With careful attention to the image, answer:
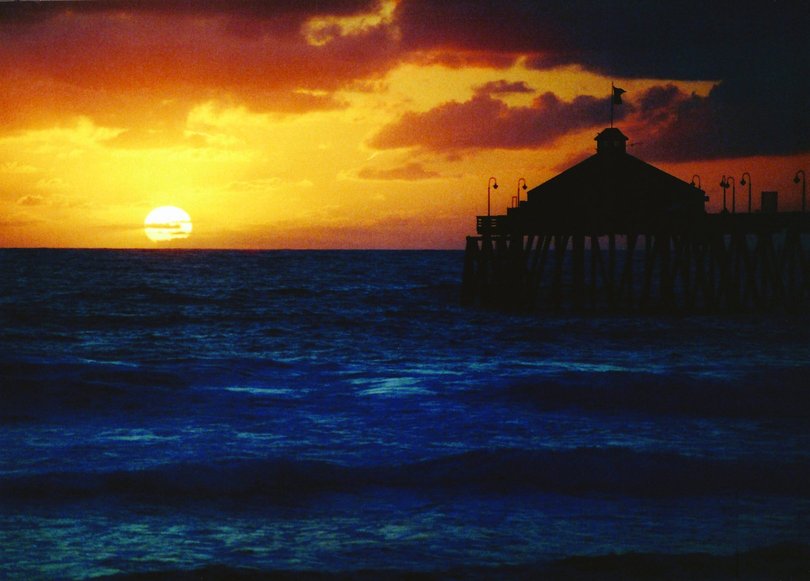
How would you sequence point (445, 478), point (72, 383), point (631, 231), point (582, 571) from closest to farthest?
point (582, 571) < point (445, 478) < point (72, 383) < point (631, 231)

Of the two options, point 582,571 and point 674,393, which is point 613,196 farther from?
point 582,571

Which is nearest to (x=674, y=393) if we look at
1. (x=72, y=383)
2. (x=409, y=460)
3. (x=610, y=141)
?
(x=409, y=460)

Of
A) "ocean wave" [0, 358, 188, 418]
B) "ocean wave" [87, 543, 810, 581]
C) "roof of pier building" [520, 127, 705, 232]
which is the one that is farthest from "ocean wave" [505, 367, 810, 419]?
"roof of pier building" [520, 127, 705, 232]

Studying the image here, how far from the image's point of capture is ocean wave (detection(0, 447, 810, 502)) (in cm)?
1192

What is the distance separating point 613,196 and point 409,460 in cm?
2619

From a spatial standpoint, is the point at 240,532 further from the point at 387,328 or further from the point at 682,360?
the point at 387,328

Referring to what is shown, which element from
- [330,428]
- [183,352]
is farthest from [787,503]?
[183,352]

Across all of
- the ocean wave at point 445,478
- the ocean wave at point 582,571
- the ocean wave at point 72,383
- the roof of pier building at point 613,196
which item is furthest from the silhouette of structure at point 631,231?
the ocean wave at point 582,571

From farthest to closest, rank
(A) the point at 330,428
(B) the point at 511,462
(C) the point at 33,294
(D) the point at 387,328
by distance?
(C) the point at 33,294
(D) the point at 387,328
(A) the point at 330,428
(B) the point at 511,462

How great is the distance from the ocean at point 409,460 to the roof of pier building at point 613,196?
267 inches

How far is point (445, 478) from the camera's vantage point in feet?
41.4

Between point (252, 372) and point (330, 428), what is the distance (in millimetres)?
9361

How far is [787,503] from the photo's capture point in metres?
11.3

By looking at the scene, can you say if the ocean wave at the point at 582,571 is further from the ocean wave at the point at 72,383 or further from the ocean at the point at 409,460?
the ocean wave at the point at 72,383
